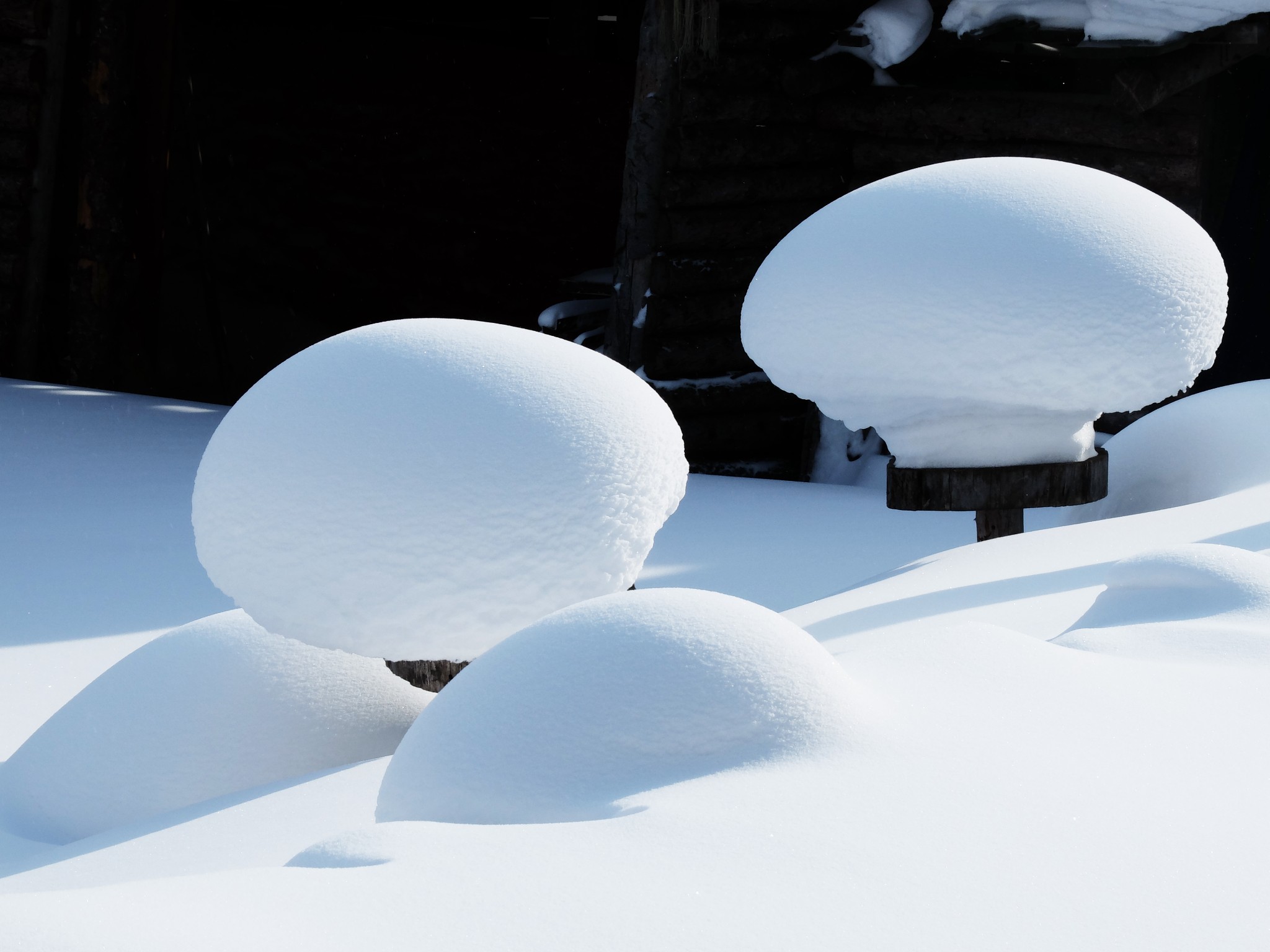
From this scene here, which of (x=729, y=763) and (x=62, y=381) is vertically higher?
(x=729, y=763)

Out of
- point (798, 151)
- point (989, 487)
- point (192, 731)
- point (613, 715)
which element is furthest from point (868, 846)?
point (798, 151)

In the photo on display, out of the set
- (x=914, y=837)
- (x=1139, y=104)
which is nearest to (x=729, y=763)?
(x=914, y=837)

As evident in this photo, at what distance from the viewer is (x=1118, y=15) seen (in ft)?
16.1

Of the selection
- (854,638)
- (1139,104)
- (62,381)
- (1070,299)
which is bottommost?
(62,381)

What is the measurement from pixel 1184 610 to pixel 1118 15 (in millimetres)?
3542

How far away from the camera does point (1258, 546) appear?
2604 millimetres

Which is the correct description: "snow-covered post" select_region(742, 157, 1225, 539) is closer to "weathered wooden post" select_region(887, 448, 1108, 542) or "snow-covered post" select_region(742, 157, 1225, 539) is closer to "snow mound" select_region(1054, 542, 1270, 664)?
"weathered wooden post" select_region(887, 448, 1108, 542)

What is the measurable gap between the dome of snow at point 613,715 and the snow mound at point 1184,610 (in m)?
0.62

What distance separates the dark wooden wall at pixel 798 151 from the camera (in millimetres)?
5949

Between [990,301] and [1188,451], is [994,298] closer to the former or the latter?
[990,301]

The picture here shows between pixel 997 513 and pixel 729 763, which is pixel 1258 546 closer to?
pixel 997 513

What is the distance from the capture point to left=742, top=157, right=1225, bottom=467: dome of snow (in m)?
2.73

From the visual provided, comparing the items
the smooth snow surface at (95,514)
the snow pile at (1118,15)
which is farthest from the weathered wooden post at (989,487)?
the snow pile at (1118,15)

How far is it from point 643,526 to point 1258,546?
126 centimetres
